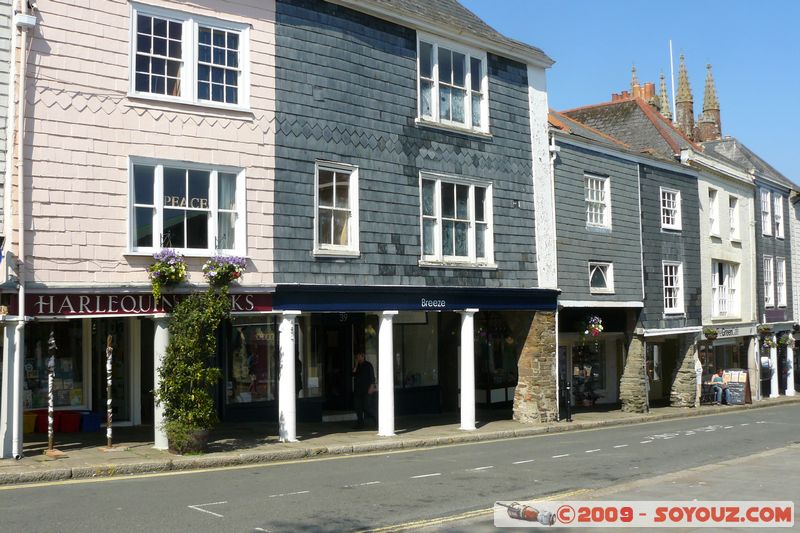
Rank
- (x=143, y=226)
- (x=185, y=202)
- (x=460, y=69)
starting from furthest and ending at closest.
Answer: (x=460, y=69), (x=185, y=202), (x=143, y=226)

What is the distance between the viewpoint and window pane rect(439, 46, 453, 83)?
20359mm

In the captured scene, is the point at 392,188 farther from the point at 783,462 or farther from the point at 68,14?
the point at 783,462

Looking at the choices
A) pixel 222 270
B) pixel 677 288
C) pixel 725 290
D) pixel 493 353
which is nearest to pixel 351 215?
pixel 222 270

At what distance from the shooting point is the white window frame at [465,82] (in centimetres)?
1977

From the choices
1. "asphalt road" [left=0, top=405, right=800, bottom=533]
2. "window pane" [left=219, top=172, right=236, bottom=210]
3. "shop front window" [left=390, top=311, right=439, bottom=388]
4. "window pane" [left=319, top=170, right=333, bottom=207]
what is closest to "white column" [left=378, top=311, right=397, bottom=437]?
"asphalt road" [left=0, top=405, right=800, bottom=533]

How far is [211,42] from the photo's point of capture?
16.1 metres

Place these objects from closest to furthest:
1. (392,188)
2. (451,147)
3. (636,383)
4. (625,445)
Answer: (625,445) → (392,188) → (451,147) → (636,383)

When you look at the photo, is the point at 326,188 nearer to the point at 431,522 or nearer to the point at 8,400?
the point at 8,400

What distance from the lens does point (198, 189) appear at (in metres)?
15.8

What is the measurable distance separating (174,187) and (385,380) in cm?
602

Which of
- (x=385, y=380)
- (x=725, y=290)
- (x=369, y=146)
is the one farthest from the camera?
(x=725, y=290)

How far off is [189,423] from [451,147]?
9.32 metres

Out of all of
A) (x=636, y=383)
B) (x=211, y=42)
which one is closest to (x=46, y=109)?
(x=211, y=42)

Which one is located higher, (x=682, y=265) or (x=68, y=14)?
(x=68, y=14)
